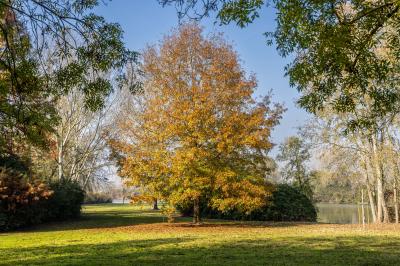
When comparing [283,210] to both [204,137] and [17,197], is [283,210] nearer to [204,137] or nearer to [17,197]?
[204,137]

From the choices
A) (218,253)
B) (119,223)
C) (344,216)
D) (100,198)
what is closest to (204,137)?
(119,223)

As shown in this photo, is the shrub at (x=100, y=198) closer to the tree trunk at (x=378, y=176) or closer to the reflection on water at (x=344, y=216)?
the reflection on water at (x=344, y=216)

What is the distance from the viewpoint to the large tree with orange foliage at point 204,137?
2092 centimetres

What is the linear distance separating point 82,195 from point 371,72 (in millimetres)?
22908

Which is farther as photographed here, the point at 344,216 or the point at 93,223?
the point at 344,216

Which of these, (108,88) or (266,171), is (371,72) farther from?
(266,171)

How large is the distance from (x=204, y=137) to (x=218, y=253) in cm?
1016

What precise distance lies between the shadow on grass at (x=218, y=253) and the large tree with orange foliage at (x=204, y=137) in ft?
20.9

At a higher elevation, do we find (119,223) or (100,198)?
(100,198)

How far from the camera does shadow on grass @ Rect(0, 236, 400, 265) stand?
32.4 ft

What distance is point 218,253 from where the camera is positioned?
11.4 metres

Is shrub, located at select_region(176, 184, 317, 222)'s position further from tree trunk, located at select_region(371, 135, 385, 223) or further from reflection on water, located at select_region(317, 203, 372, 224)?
tree trunk, located at select_region(371, 135, 385, 223)

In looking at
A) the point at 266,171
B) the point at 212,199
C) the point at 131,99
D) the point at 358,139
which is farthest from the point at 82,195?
the point at 358,139

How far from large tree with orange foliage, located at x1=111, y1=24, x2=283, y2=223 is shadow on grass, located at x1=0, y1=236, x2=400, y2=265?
6371mm
